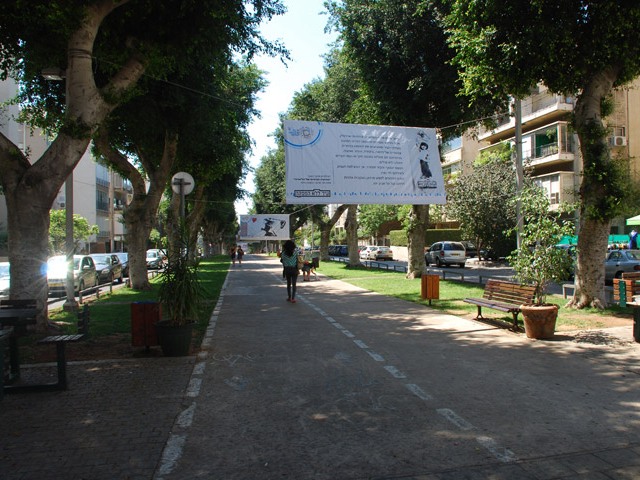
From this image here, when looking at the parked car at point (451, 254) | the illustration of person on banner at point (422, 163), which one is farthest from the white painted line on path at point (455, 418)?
the parked car at point (451, 254)

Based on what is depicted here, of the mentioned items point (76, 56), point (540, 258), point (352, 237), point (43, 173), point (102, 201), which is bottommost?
point (540, 258)

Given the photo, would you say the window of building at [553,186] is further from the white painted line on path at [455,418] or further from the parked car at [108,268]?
the white painted line on path at [455,418]

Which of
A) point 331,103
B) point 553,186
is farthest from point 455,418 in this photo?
point 553,186

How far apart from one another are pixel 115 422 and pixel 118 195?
6743cm

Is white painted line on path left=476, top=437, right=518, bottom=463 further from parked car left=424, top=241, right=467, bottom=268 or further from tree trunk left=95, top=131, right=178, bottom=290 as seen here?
parked car left=424, top=241, right=467, bottom=268

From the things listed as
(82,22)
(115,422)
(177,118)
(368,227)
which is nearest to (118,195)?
(368,227)

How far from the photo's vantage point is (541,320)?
8.30m

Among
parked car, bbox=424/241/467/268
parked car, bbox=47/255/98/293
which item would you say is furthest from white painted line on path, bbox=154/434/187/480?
parked car, bbox=424/241/467/268

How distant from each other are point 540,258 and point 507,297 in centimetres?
Result: 118

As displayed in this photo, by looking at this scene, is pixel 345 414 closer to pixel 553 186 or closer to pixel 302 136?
pixel 302 136

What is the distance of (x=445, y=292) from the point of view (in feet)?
52.1

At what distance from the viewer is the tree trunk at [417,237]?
66.6 ft

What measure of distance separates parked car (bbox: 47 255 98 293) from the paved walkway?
40.4ft

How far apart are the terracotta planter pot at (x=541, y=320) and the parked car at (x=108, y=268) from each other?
19.3 m
